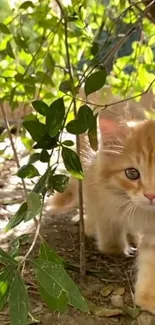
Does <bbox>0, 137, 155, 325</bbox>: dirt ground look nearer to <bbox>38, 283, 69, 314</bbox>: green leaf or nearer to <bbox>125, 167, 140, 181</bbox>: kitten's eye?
<bbox>125, 167, 140, 181</bbox>: kitten's eye

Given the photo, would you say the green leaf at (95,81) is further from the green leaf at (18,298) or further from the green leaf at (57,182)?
the green leaf at (18,298)

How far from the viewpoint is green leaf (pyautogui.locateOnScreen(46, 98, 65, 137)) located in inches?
51.6

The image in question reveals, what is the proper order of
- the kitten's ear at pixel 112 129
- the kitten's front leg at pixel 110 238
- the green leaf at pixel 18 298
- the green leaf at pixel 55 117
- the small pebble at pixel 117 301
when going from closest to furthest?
the green leaf at pixel 18 298, the green leaf at pixel 55 117, the small pebble at pixel 117 301, the kitten's ear at pixel 112 129, the kitten's front leg at pixel 110 238

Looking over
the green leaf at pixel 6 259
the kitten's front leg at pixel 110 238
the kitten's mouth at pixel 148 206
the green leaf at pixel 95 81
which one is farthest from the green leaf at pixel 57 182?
the kitten's front leg at pixel 110 238

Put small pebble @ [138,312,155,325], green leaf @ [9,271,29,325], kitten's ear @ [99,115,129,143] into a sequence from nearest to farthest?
green leaf @ [9,271,29,325], small pebble @ [138,312,155,325], kitten's ear @ [99,115,129,143]

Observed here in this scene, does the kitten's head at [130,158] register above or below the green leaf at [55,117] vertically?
below

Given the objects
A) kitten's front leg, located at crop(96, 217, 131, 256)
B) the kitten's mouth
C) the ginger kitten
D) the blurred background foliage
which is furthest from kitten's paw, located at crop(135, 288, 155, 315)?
the blurred background foliage

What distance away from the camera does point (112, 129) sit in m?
1.87

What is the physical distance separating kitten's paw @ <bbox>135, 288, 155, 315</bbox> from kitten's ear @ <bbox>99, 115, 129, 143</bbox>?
17.7 inches

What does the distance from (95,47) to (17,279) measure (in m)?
0.81

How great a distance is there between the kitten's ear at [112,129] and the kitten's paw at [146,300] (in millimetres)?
451

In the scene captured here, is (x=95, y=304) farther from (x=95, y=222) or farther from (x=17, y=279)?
(x=17, y=279)

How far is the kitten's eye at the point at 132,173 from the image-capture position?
5.93 feet

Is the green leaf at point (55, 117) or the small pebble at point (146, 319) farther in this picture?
the small pebble at point (146, 319)
